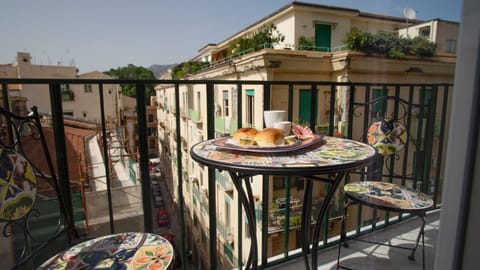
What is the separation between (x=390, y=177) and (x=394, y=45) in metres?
1.07

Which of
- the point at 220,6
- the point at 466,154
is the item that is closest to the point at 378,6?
the point at 466,154

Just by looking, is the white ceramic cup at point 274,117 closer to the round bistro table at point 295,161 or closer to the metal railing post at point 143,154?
the round bistro table at point 295,161

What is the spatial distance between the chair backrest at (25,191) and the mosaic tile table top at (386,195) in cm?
144

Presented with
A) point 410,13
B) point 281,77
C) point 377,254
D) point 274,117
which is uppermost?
point 281,77

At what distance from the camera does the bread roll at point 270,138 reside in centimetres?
104

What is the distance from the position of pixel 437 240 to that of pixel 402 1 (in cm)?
52

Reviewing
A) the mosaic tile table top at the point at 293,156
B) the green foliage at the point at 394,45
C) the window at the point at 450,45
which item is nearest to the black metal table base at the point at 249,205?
the mosaic tile table top at the point at 293,156

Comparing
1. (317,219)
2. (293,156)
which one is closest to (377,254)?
(317,219)

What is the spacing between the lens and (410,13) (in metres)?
0.60

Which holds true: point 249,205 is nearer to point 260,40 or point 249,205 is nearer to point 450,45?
point 450,45

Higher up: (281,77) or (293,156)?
(281,77)

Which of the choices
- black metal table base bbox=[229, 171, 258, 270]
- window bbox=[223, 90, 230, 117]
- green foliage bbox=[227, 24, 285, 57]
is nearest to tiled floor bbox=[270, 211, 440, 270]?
black metal table base bbox=[229, 171, 258, 270]

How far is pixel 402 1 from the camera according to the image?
616 mm

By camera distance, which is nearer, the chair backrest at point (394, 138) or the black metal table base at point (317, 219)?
the black metal table base at point (317, 219)
